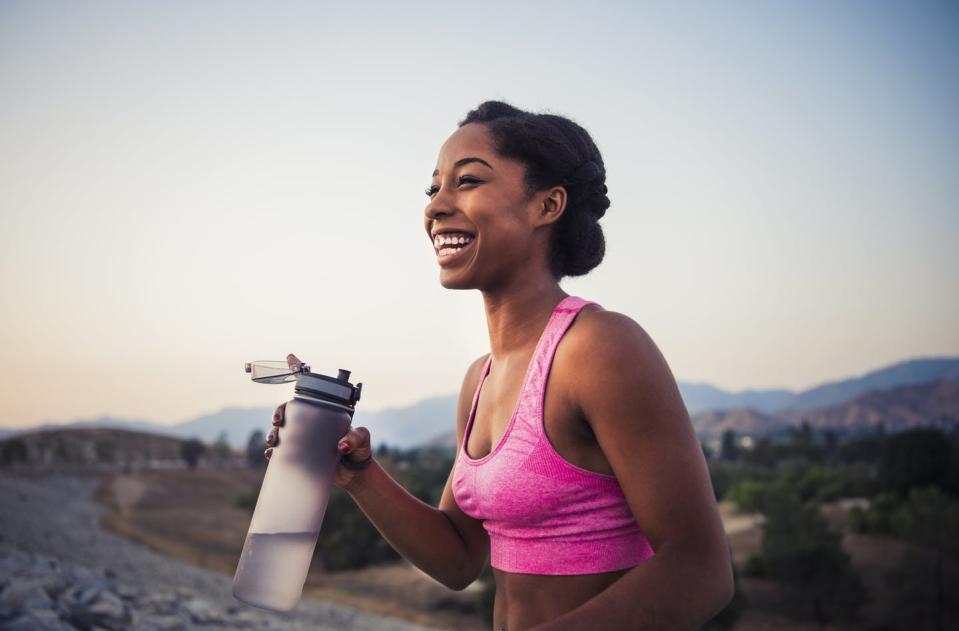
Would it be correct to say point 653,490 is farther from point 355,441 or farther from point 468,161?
point 468,161

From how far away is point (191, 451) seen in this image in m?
77.6

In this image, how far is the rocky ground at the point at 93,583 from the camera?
24.1 ft

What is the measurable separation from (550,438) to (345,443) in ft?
2.04

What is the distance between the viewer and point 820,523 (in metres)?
30.9

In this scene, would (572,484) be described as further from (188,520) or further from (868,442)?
(868,442)

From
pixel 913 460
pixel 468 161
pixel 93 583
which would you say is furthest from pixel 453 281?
pixel 913 460

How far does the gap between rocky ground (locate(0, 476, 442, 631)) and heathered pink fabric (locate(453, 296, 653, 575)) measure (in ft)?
18.9

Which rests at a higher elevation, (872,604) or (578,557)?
(578,557)

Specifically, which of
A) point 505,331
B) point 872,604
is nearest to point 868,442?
point 872,604

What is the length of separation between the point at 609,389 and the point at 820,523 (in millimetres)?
33243

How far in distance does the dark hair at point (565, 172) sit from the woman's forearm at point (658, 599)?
3.10ft

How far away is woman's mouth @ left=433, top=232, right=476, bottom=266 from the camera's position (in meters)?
2.14

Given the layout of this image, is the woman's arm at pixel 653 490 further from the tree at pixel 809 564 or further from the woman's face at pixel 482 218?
the tree at pixel 809 564

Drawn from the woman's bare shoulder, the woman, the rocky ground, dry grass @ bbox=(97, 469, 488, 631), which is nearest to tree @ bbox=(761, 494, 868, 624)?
dry grass @ bbox=(97, 469, 488, 631)
